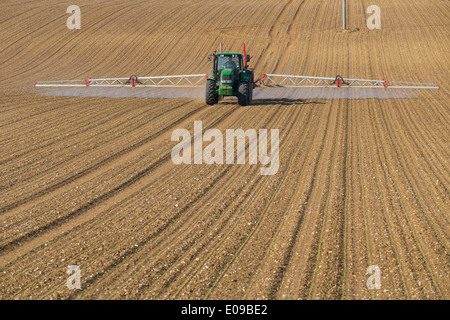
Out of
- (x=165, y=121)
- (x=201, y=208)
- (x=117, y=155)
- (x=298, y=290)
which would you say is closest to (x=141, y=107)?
(x=165, y=121)

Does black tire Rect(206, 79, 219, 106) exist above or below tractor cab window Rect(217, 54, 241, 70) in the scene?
below

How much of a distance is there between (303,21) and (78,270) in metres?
36.6

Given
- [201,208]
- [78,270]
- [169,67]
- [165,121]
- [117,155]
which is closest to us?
[78,270]

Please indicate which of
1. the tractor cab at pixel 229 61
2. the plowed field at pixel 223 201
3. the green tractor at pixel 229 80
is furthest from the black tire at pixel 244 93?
the tractor cab at pixel 229 61

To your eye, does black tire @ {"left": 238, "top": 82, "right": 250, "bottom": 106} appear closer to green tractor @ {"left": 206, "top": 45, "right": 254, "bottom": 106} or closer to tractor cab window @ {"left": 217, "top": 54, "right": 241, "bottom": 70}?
green tractor @ {"left": 206, "top": 45, "right": 254, "bottom": 106}

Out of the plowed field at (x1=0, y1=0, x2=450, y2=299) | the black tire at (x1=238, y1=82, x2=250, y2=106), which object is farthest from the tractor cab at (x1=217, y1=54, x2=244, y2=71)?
the plowed field at (x1=0, y1=0, x2=450, y2=299)

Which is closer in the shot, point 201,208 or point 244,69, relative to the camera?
point 201,208

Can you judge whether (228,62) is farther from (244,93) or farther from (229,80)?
(244,93)

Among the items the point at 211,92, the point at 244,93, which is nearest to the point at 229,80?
the point at 244,93

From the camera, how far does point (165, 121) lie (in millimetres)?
17875

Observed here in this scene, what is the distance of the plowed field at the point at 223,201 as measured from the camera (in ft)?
23.3

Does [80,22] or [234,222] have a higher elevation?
[80,22]

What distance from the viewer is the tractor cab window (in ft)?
66.9

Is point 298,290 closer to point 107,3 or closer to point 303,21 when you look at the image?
point 303,21
